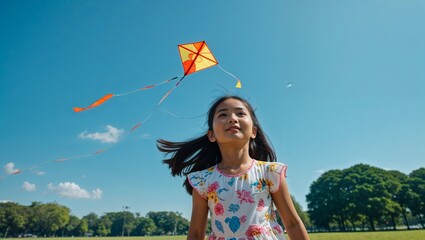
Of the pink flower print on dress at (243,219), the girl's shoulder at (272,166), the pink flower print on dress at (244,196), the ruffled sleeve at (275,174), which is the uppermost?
the girl's shoulder at (272,166)

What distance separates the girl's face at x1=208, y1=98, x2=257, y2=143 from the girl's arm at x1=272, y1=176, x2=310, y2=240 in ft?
2.15

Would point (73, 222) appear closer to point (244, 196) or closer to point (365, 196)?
point (365, 196)

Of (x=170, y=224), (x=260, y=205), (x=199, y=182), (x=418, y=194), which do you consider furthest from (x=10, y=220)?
(x=260, y=205)

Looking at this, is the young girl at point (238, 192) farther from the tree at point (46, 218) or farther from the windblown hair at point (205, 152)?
the tree at point (46, 218)

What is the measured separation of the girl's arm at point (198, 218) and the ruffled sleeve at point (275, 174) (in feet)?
2.50

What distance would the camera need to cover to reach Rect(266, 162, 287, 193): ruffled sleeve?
9.80 feet

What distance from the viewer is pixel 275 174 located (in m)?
3.04

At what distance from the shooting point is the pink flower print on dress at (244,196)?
290 cm

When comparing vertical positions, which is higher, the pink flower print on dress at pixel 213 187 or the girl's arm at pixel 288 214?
the pink flower print on dress at pixel 213 187

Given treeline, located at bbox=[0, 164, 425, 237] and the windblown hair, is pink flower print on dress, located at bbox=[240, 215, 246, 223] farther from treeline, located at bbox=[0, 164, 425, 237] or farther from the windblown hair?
treeline, located at bbox=[0, 164, 425, 237]

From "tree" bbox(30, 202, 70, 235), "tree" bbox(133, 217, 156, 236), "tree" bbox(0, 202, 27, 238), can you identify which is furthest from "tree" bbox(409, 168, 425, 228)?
"tree" bbox(133, 217, 156, 236)

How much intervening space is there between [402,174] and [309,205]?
70.6ft

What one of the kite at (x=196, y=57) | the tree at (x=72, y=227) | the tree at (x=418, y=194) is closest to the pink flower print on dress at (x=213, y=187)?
the kite at (x=196, y=57)

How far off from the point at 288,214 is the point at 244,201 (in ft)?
1.50
